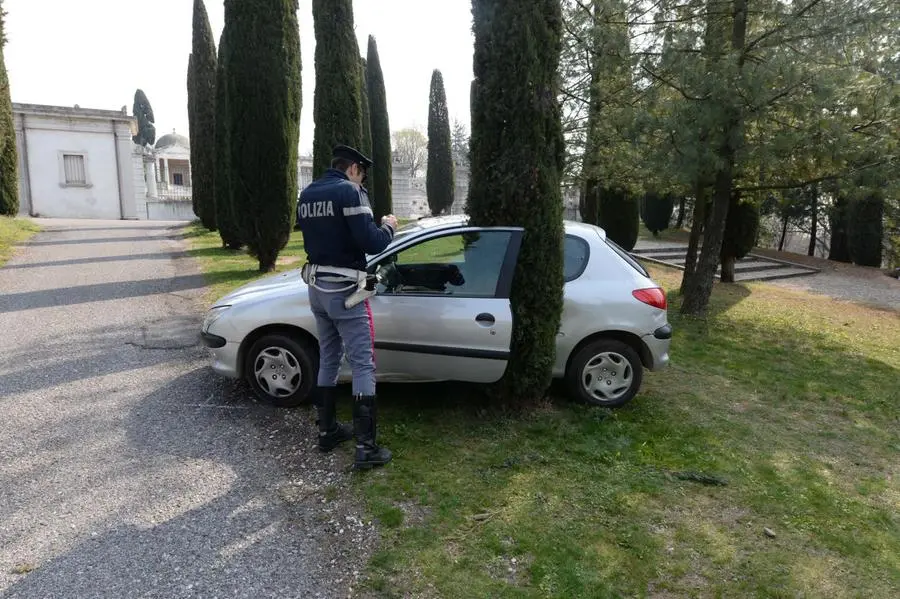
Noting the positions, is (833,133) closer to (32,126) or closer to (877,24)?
(877,24)

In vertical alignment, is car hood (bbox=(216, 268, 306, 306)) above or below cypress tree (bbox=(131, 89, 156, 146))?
below

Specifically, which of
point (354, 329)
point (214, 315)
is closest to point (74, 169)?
point (214, 315)

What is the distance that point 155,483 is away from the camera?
137 inches

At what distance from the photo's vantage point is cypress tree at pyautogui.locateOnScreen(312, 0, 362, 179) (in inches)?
563

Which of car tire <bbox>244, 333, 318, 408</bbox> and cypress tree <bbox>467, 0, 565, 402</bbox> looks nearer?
cypress tree <bbox>467, 0, 565, 402</bbox>

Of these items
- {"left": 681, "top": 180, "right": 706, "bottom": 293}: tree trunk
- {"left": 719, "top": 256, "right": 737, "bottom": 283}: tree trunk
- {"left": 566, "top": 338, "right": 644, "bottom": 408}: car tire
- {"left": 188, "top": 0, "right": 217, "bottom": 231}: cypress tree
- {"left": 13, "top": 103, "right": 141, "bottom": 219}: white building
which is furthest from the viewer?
{"left": 13, "top": 103, "right": 141, "bottom": 219}: white building

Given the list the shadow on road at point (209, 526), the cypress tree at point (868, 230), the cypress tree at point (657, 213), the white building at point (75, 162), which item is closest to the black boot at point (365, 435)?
the shadow on road at point (209, 526)

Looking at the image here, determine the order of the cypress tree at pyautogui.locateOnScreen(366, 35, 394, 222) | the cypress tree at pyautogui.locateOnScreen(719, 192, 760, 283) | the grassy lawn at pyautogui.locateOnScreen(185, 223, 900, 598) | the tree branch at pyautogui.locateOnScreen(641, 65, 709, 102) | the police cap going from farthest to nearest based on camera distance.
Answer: the cypress tree at pyautogui.locateOnScreen(366, 35, 394, 222)
the cypress tree at pyautogui.locateOnScreen(719, 192, 760, 283)
the tree branch at pyautogui.locateOnScreen(641, 65, 709, 102)
the police cap
the grassy lawn at pyautogui.locateOnScreen(185, 223, 900, 598)

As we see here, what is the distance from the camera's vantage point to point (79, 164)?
29.2 meters

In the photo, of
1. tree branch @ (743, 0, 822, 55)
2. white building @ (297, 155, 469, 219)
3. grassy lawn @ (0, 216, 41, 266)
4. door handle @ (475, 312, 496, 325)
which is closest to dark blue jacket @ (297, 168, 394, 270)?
door handle @ (475, 312, 496, 325)

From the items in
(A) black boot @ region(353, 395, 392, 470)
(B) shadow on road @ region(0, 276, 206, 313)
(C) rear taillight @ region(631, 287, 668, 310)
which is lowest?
(A) black boot @ region(353, 395, 392, 470)

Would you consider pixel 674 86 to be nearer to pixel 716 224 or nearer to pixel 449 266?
pixel 716 224

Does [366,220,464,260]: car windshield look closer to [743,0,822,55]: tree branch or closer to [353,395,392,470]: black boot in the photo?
[353,395,392,470]: black boot

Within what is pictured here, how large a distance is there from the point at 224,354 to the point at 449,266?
6.41 ft
